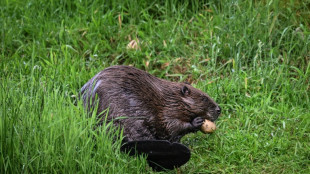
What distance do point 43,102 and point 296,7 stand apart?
3005 millimetres

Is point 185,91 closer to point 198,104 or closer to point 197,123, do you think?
point 198,104

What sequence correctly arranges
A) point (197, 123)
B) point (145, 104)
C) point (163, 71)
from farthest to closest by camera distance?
point (163, 71) < point (197, 123) < point (145, 104)

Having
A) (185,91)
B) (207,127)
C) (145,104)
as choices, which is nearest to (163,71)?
(185,91)

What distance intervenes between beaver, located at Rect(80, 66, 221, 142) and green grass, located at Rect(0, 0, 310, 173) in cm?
16

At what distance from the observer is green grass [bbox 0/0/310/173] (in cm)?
336

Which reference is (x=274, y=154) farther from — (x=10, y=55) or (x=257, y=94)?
(x=10, y=55)

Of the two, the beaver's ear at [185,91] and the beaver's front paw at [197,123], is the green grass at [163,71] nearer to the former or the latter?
the beaver's front paw at [197,123]

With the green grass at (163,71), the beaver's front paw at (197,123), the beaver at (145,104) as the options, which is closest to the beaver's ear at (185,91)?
the beaver at (145,104)

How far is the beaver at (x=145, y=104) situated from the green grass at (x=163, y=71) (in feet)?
0.53

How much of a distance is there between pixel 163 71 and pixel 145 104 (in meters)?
1.60

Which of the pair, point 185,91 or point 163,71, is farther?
point 163,71

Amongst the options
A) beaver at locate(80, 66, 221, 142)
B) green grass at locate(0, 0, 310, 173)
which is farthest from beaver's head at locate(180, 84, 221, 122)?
green grass at locate(0, 0, 310, 173)

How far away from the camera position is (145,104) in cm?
395

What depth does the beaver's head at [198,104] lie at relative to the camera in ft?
14.0
